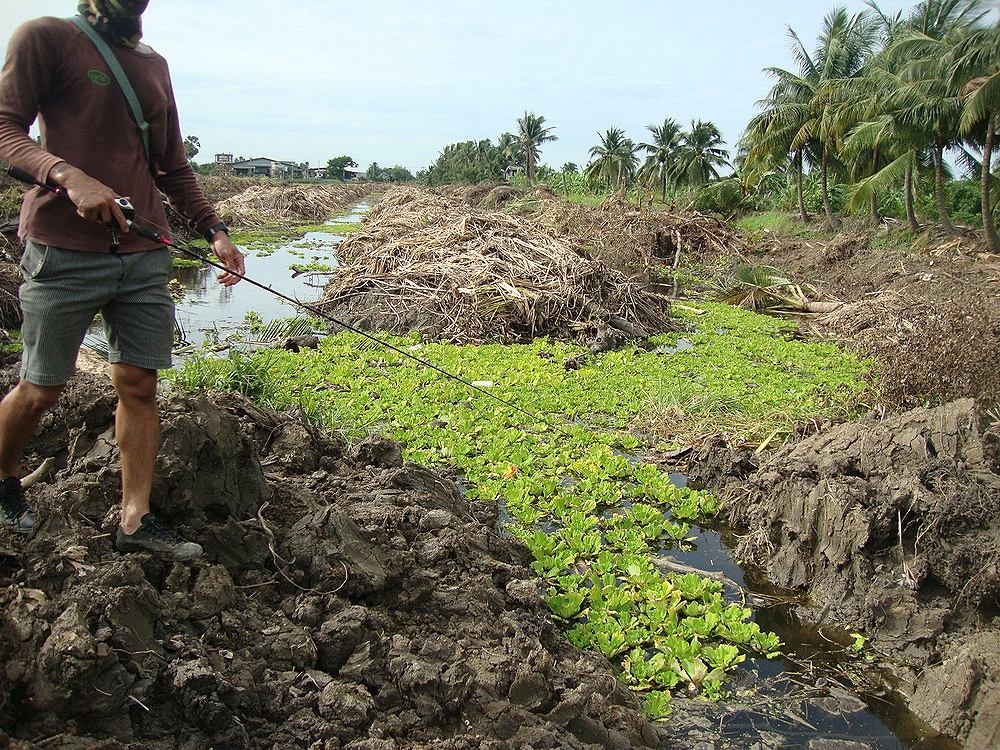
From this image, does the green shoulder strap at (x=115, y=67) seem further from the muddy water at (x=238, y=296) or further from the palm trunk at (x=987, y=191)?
the palm trunk at (x=987, y=191)

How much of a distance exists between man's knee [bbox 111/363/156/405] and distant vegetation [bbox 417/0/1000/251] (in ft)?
58.9

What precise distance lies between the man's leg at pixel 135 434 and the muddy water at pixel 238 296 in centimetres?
527

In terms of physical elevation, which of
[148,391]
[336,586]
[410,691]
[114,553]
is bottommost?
[410,691]

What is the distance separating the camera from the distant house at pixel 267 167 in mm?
98350

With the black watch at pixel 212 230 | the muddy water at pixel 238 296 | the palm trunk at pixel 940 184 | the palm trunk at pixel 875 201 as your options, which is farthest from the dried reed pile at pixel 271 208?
the black watch at pixel 212 230

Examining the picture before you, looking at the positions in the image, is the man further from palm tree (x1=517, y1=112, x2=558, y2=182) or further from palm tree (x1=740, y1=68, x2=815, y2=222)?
palm tree (x1=517, y1=112, x2=558, y2=182)

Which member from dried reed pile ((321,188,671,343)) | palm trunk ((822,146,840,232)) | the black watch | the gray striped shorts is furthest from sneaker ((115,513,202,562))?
palm trunk ((822,146,840,232))

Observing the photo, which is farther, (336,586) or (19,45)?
(336,586)

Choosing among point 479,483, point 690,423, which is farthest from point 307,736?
point 690,423

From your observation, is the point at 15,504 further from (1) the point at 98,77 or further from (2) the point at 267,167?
(2) the point at 267,167

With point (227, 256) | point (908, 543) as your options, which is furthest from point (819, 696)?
point (227, 256)

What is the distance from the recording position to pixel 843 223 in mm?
26406

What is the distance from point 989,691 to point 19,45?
14.4 ft

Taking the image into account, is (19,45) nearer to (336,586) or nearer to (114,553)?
(114,553)
